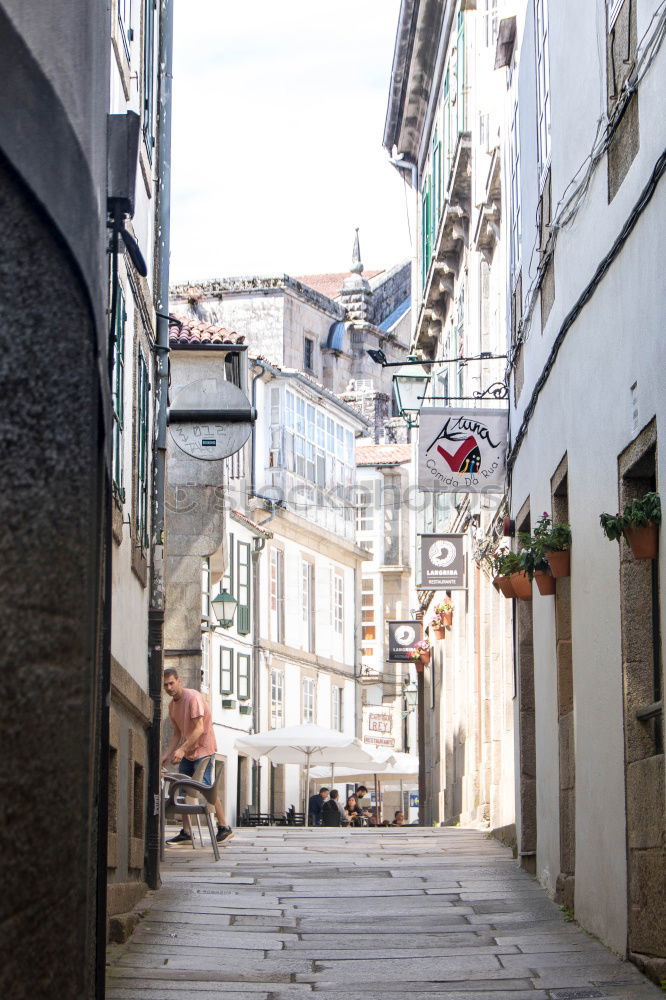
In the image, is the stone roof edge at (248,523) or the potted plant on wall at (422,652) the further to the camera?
the stone roof edge at (248,523)

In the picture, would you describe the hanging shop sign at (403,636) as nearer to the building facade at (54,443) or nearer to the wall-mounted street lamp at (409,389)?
the wall-mounted street lamp at (409,389)

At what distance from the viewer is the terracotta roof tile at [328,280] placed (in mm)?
69312

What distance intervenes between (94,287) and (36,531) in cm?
53

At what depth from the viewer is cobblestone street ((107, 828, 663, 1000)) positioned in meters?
7.51

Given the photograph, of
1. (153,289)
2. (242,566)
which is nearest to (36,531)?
(153,289)

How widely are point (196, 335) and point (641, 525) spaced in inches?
553

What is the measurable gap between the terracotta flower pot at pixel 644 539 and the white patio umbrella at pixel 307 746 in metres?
22.9

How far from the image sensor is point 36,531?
2.52 meters

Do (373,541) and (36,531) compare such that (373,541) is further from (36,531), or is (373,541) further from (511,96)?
(36,531)

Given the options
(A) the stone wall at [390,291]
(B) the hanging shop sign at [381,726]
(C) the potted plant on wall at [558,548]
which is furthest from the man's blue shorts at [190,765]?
(A) the stone wall at [390,291]

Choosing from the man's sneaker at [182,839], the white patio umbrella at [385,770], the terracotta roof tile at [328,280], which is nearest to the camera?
the man's sneaker at [182,839]

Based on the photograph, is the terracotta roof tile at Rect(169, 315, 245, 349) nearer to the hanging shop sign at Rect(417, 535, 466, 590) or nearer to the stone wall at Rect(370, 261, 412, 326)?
the hanging shop sign at Rect(417, 535, 466, 590)

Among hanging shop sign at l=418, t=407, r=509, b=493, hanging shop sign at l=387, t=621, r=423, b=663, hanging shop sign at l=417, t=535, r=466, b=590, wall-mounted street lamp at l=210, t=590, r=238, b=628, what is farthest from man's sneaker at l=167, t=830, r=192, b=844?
hanging shop sign at l=387, t=621, r=423, b=663

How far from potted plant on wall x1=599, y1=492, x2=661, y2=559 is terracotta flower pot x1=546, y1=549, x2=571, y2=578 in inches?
121
